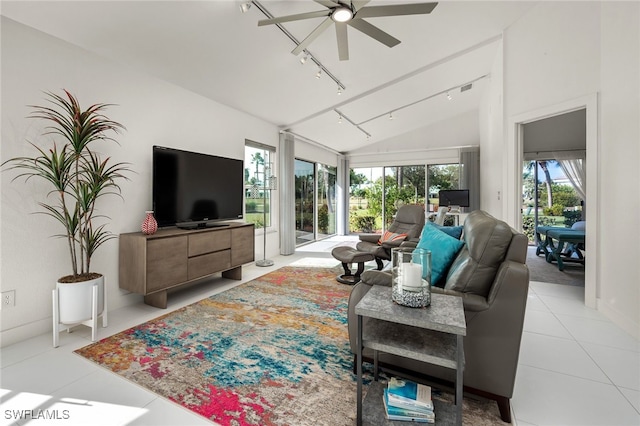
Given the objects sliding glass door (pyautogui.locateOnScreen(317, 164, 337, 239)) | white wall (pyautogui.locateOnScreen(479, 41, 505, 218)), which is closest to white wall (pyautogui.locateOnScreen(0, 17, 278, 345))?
sliding glass door (pyautogui.locateOnScreen(317, 164, 337, 239))

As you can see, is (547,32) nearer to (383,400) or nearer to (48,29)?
(383,400)

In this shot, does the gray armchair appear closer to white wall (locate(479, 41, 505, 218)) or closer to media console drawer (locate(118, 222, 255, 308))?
white wall (locate(479, 41, 505, 218))

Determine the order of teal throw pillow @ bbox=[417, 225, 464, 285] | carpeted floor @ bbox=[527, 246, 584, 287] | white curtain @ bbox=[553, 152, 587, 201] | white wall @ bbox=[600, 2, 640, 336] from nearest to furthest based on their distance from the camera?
teal throw pillow @ bbox=[417, 225, 464, 285]
white wall @ bbox=[600, 2, 640, 336]
carpeted floor @ bbox=[527, 246, 584, 287]
white curtain @ bbox=[553, 152, 587, 201]

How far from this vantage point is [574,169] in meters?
6.25

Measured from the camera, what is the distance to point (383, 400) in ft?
4.54

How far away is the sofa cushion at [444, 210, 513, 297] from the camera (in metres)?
1.51

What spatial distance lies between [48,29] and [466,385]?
156 inches

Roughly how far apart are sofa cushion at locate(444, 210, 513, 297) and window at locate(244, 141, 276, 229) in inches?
148

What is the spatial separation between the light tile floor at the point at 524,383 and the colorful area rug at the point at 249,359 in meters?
0.11

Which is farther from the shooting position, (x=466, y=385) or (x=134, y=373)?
(x=134, y=373)

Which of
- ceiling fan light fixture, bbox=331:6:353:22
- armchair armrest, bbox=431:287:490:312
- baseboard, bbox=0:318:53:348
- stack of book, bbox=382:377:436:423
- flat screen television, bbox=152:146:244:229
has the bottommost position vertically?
baseboard, bbox=0:318:53:348

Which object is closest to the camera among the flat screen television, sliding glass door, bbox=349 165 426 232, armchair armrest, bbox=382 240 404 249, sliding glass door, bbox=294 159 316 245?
the flat screen television

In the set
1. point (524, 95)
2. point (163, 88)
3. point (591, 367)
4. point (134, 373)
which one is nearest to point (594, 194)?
point (524, 95)

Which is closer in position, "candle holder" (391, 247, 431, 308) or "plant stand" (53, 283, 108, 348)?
"candle holder" (391, 247, 431, 308)
